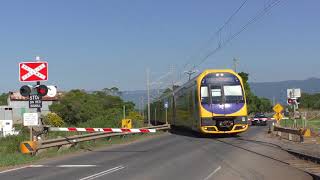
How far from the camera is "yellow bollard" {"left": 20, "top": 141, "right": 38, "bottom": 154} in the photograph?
67.5 feet

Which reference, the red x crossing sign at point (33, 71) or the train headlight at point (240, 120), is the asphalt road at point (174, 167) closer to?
the red x crossing sign at point (33, 71)

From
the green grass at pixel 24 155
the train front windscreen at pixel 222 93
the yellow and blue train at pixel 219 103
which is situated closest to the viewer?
the green grass at pixel 24 155

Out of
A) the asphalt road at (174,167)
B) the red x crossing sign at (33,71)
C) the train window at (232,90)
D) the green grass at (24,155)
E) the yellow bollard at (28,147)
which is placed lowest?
the asphalt road at (174,167)

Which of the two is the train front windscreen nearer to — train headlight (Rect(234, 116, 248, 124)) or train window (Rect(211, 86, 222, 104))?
train window (Rect(211, 86, 222, 104))

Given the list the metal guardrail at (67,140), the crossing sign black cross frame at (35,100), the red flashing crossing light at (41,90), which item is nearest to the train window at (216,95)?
the metal guardrail at (67,140)

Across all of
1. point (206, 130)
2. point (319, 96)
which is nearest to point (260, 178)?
point (206, 130)

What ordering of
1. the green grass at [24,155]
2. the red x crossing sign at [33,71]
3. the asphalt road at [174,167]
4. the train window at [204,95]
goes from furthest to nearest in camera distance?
the train window at [204,95]
the red x crossing sign at [33,71]
the green grass at [24,155]
the asphalt road at [174,167]

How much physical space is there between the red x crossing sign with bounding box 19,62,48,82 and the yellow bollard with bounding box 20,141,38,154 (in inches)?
101

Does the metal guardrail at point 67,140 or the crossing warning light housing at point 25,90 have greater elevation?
the crossing warning light housing at point 25,90

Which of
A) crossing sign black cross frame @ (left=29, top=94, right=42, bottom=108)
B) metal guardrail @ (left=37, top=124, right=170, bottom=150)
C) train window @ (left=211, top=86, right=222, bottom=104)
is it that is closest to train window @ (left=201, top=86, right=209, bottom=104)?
train window @ (left=211, top=86, right=222, bottom=104)

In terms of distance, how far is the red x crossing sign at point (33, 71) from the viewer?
70.1 ft

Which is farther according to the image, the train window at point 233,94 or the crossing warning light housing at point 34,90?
the train window at point 233,94

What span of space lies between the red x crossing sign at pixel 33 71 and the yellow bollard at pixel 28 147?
8.41 feet

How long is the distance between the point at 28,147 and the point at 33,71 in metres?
3.01
